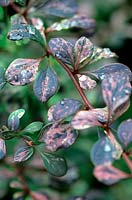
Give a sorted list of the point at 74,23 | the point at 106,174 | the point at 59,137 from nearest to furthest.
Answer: the point at 106,174
the point at 59,137
the point at 74,23

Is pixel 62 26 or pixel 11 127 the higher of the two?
pixel 62 26

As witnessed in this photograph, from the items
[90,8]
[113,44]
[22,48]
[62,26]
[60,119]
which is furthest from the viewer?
[90,8]

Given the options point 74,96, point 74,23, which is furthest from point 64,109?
point 74,96

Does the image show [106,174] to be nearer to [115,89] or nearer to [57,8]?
[115,89]

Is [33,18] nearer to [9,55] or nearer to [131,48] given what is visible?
[9,55]

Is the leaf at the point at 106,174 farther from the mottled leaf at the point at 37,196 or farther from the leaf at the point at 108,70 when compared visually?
the mottled leaf at the point at 37,196

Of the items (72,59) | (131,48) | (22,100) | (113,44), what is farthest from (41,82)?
(131,48)

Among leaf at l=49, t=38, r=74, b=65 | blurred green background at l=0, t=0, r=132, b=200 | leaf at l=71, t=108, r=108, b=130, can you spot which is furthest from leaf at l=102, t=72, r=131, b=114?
blurred green background at l=0, t=0, r=132, b=200
